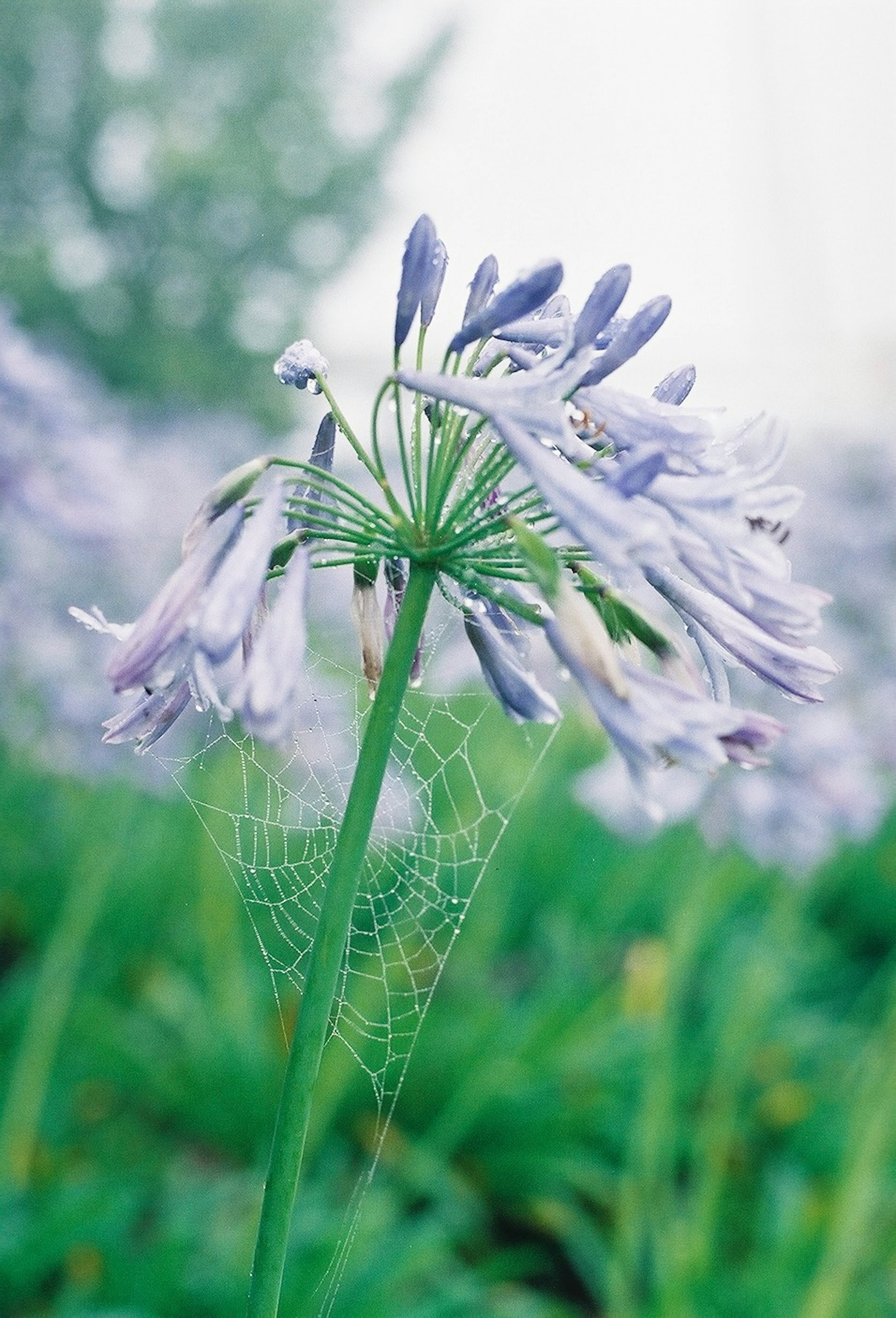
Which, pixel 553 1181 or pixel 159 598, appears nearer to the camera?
pixel 159 598

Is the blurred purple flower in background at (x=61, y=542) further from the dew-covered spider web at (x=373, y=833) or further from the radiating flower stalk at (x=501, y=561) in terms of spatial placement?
the radiating flower stalk at (x=501, y=561)

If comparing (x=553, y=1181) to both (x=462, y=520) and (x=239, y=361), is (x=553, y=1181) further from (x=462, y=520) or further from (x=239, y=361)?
(x=239, y=361)

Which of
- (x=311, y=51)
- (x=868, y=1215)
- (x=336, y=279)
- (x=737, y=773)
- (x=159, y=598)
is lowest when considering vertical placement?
(x=868, y=1215)

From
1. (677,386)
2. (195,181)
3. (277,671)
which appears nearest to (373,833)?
(677,386)

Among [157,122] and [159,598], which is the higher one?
[157,122]

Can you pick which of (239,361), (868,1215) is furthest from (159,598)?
(239,361)

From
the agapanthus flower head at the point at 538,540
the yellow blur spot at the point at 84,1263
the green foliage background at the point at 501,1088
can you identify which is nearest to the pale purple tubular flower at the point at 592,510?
the agapanthus flower head at the point at 538,540

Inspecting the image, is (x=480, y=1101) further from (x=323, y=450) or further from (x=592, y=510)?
(x=592, y=510)

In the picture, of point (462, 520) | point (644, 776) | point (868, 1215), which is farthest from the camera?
point (868, 1215)
